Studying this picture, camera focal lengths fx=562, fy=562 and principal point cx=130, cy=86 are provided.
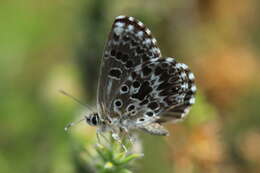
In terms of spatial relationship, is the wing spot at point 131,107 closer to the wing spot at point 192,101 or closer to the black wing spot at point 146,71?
the black wing spot at point 146,71

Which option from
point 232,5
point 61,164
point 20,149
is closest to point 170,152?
point 61,164

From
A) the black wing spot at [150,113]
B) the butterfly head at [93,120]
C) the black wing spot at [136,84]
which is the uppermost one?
the black wing spot at [136,84]

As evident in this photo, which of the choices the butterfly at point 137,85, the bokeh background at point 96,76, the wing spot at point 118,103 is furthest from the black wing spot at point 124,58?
the bokeh background at point 96,76

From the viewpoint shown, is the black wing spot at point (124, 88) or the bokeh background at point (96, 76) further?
the bokeh background at point (96, 76)

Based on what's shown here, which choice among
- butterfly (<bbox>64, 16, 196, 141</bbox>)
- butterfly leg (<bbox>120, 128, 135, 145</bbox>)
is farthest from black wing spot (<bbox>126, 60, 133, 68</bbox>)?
butterfly leg (<bbox>120, 128, 135, 145</bbox>)

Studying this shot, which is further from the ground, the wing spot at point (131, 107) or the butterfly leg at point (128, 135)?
the wing spot at point (131, 107)

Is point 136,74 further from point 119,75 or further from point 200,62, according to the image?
point 200,62

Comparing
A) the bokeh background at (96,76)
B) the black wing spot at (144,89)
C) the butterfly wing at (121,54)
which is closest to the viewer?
the butterfly wing at (121,54)
